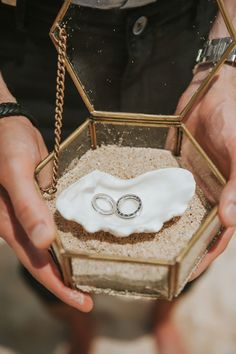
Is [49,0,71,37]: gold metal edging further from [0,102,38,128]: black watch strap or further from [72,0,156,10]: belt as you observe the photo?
[0,102,38,128]: black watch strap

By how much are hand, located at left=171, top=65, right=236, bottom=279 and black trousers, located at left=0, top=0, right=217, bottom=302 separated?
0.04 m

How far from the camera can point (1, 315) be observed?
40.8 inches

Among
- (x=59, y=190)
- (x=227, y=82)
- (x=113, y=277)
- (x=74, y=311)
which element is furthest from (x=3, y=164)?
(x=74, y=311)

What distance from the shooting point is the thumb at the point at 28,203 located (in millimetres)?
574

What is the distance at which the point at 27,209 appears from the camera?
60cm

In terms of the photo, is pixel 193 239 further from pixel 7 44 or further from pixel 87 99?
pixel 7 44

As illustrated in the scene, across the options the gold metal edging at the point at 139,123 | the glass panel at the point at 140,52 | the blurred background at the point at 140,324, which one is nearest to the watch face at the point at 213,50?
the glass panel at the point at 140,52

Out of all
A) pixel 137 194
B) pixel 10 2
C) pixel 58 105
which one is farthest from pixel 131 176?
pixel 10 2

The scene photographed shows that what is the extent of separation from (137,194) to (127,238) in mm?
87

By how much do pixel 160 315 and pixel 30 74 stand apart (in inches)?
22.0

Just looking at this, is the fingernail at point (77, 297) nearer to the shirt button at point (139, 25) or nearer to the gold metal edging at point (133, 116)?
the gold metal edging at point (133, 116)

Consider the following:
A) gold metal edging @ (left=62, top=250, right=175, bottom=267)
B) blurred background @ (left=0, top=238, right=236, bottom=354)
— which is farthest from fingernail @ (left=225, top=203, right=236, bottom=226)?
blurred background @ (left=0, top=238, right=236, bottom=354)

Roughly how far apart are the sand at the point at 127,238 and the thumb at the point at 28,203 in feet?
0.13

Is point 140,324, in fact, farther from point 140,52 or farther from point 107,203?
point 140,52
